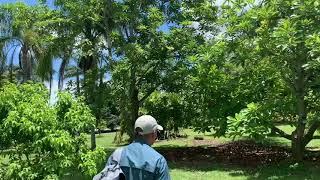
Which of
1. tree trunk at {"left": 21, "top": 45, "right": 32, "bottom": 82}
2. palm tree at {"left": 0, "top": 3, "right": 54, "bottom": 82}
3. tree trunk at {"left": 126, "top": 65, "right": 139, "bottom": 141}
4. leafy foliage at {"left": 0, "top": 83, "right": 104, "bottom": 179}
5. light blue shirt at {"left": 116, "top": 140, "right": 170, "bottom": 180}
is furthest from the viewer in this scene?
tree trunk at {"left": 21, "top": 45, "right": 32, "bottom": 82}

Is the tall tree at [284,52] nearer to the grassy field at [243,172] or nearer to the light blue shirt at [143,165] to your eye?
the grassy field at [243,172]

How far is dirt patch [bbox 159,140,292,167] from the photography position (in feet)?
48.4

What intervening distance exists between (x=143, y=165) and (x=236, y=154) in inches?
496

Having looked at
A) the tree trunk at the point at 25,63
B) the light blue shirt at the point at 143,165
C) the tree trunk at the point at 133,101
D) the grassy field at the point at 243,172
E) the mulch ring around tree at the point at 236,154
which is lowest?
the grassy field at the point at 243,172

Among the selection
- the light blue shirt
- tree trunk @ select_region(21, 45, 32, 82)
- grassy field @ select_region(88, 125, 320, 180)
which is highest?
tree trunk @ select_region(21, 45, 32, 82)

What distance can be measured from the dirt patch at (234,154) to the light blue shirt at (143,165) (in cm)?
1009

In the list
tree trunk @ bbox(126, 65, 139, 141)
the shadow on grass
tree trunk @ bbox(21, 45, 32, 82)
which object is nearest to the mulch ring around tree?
the shadow on grass

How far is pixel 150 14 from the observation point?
1598cm

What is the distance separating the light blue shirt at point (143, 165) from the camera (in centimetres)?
400

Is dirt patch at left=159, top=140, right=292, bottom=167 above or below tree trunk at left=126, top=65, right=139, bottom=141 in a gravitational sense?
below

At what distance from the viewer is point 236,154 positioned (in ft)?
53.5

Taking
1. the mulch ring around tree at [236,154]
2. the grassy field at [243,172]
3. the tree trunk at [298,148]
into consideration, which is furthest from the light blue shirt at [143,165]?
the tree trunk at [298,148]

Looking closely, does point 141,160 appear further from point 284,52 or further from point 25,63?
point 25,63

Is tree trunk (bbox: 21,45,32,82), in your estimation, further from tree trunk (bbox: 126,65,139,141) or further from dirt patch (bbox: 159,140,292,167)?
dirt patch (bbox: 159,140,292,167)
